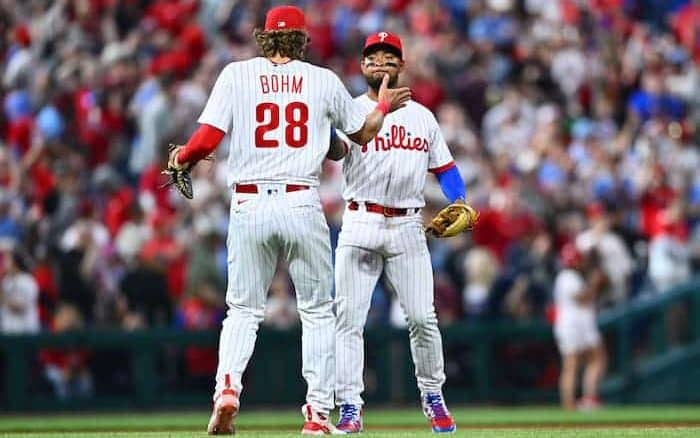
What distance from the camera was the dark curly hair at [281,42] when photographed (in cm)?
944

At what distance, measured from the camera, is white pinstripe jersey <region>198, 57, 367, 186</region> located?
930 cm

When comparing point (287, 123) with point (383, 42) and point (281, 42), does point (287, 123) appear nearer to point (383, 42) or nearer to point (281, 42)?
point (281, 42)

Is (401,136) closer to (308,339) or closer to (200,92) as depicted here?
(308,339)

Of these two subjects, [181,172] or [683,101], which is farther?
[683,101]

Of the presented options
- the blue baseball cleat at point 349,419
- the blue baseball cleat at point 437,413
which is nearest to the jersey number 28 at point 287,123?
the blue baseball cleat at point 349,419

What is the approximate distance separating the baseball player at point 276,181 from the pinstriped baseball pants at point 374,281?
0.73m

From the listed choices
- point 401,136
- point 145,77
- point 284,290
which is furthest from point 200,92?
point 401,136

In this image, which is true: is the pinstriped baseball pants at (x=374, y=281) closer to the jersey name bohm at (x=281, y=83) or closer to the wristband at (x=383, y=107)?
the wristband at (x=383, y=107)

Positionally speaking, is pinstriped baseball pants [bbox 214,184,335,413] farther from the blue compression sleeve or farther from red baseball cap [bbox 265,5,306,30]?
the blue compression sleeve

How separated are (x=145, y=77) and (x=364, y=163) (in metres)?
9.52

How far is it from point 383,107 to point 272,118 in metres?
0.76

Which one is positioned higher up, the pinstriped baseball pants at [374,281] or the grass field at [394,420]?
the pinstriped baseball pants at [374,281]

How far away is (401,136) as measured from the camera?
10.3m

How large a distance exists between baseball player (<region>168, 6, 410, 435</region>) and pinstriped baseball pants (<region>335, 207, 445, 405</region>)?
0.73 metres
